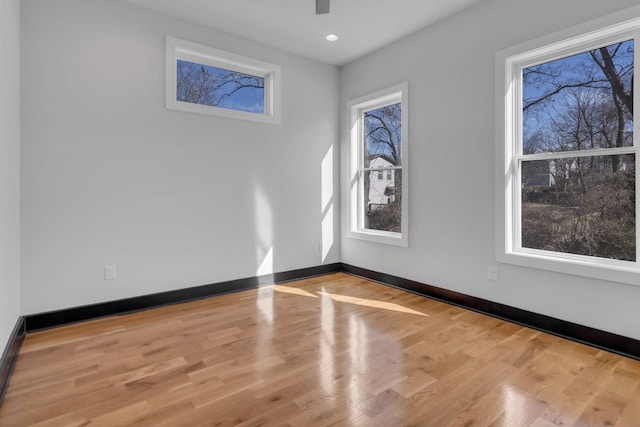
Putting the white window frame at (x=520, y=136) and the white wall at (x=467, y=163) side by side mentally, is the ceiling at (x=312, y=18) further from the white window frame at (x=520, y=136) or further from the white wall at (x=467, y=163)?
the white window frame at (x=520, y=136)

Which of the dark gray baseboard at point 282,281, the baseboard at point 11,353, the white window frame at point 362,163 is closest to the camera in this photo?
the baseboard at point 11,353

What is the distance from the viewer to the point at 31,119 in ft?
8.90

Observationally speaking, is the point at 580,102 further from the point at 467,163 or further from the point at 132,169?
the point at 132,169

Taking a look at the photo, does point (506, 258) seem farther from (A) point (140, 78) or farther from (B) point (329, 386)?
(A) point (140, 78)

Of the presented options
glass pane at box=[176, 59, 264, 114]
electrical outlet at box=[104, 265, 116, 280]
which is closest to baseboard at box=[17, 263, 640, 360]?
electrical outlet at box=[104, 265, 116, 280]

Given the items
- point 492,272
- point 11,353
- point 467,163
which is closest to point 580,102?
point 467,163

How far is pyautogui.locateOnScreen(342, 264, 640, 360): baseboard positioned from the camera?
2.38 metres

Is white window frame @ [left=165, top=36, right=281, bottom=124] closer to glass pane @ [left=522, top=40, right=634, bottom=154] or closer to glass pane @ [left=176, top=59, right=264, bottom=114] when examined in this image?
glass pane @ [left=176, top=59, right=264, bottom=114]

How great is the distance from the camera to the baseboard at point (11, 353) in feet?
6.34

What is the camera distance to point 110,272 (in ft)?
10.1

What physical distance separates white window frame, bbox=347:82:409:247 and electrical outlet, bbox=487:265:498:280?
37.5 inches

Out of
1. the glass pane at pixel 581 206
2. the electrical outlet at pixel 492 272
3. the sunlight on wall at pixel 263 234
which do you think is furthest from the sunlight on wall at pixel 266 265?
the glass pane at pixel 581 206

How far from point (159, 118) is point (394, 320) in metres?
2.88

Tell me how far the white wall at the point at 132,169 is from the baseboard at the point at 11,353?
0.18 m
